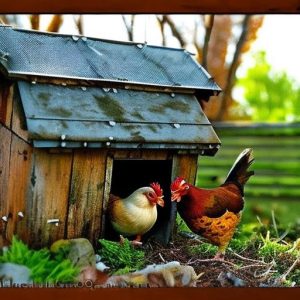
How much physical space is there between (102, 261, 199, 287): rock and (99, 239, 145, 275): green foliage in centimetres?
2

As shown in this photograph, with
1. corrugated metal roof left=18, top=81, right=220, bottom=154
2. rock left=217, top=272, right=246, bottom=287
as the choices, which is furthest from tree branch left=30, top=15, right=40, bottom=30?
rock left=217, top=272, right=246, bottom=287

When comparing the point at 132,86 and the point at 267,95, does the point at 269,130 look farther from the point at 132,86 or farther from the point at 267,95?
the point at 132,86

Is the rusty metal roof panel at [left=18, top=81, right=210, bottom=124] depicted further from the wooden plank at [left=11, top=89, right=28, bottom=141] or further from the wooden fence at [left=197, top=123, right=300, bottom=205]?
the wooden fence at [left=197, top=123, right=300, bottom=205]

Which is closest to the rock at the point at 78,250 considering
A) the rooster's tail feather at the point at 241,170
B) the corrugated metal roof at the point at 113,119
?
the corrugated metal roof at the point at 113,119

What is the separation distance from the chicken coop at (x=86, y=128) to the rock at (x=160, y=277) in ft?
0.36

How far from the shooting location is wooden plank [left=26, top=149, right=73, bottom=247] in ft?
5.94

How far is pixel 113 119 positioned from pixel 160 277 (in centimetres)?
49

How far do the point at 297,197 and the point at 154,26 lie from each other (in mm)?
944

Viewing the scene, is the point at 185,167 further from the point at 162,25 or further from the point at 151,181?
the point at 162,25

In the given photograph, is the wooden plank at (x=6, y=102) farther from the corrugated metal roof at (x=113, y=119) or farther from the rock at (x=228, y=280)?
the rock at (x=228, y=280)

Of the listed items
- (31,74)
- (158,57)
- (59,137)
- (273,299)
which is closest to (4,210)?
(59,137)

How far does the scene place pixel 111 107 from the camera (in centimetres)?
193

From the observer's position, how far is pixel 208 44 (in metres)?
2.18

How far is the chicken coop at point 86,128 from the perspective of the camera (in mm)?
1823
